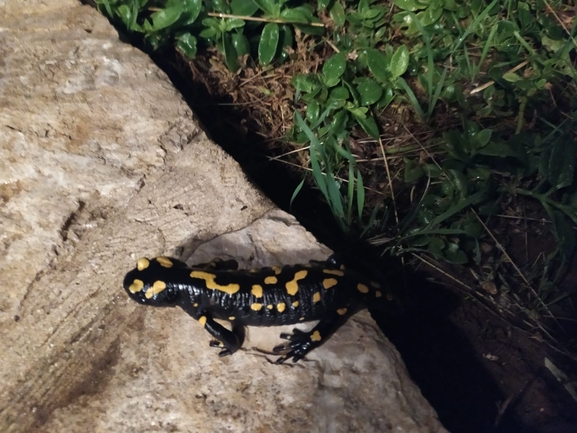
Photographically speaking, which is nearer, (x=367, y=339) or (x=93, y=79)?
(x=367, y=339)

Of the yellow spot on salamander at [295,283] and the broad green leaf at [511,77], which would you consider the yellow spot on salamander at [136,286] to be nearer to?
the yellow spot on salamander at [295,283]

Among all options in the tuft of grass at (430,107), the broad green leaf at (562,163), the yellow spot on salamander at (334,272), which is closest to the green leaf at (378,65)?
the tuft of grass at (430,107)

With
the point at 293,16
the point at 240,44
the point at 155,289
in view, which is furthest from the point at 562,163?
the point at 155,289

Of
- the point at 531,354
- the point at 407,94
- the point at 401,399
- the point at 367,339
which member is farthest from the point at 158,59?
the point at 531,354

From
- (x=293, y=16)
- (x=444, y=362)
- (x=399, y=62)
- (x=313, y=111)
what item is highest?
(x=293, y=16)

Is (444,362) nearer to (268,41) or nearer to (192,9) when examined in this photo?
(268,41)

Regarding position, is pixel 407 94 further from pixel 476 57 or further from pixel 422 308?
pixel 422 308

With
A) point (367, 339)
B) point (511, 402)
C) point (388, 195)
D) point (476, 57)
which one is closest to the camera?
point (367, 339)
